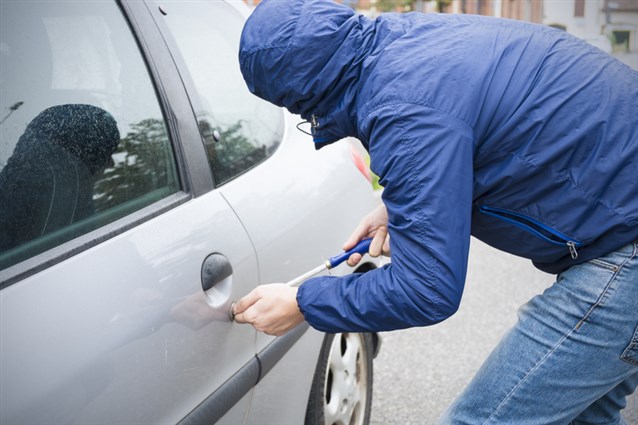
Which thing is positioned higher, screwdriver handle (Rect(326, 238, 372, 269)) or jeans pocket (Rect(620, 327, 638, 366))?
screwdriver handle (Rect(326, 238, 372, 269))

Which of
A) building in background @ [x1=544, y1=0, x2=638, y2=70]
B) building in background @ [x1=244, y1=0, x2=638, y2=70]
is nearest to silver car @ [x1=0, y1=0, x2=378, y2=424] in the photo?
building in background @ [x1=244, y1=0, x2=638, y2=70]

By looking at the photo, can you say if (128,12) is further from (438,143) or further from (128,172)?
(438,143)

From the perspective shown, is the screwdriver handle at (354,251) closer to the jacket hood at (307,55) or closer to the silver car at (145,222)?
the silver car at (145,222)

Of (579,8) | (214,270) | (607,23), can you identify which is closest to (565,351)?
(214,270)

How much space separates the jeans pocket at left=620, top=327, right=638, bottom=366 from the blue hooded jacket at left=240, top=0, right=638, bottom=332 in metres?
0.21

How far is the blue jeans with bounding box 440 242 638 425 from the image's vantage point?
63.6 inches

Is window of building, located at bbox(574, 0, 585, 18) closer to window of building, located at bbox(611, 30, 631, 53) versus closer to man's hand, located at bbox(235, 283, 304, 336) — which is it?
window of building, located at bbox(611, 30, 631, 53)

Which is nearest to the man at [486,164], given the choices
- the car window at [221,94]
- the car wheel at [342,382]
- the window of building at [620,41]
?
the car window at [221,94]

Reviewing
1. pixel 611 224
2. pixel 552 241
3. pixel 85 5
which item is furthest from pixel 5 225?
pixel 611 224

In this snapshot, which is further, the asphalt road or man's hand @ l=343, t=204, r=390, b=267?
the asphalt road

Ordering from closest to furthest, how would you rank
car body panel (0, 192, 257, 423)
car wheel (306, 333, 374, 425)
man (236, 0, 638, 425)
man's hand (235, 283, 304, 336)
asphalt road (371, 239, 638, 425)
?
car body panel (0, 192, 257, 423)
man (236, 0, 638, 425)
man's hand (235, 283, 304, 336)
car wheel (306, 333, 374, 425)
asphalt road (371, 239, 638, 425)

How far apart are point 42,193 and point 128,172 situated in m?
0.28

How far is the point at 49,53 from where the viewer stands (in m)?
1.67

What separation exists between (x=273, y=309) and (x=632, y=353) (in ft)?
2.77
